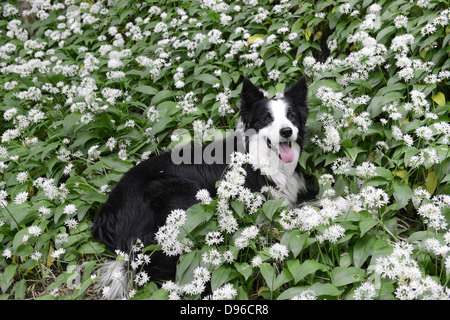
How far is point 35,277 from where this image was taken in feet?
13.0

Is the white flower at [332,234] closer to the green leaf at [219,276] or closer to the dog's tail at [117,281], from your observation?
the green leaf at [219,276]

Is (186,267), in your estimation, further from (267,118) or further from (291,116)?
(291,116)

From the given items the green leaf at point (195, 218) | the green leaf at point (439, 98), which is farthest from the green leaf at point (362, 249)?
the green leaf at point (439, 98)

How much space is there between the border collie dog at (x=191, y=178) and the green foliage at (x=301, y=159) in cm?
22

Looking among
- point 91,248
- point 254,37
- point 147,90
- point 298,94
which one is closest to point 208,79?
point 147,90

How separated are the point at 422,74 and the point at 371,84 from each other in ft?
1.85

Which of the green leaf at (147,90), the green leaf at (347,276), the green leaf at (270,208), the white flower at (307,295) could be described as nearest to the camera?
the white flower at (307,295)

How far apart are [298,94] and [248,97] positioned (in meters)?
0.59

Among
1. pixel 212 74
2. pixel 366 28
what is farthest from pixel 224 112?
pixel 366 28

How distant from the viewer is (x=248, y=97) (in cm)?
421

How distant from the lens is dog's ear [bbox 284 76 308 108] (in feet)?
13.6

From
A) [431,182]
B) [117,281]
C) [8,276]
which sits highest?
[431,182]

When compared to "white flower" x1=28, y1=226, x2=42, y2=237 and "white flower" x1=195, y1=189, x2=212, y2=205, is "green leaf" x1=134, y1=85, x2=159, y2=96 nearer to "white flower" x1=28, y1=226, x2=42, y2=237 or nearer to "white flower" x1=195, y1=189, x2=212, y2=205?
"white flower" x1=28, y1=226, x2=42, y2=237

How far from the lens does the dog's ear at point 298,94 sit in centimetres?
416
